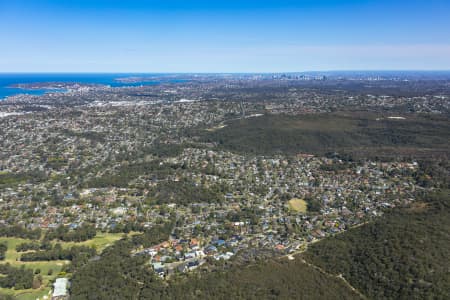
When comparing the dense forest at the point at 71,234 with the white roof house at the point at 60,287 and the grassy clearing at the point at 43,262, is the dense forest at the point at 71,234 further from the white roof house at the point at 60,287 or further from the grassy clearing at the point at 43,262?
the white roof house at the point at 60,287

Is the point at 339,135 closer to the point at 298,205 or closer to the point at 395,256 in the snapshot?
the point at 298,205

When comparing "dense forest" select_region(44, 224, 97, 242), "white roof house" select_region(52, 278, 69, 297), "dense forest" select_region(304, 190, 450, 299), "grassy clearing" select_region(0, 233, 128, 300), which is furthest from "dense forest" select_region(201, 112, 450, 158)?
"white roof house" select_region(52, 278, 69, 297)

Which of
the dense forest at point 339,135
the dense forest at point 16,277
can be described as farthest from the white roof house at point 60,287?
the dense forest at point 339,135

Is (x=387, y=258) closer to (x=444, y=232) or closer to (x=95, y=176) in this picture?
(x=444, y=232)

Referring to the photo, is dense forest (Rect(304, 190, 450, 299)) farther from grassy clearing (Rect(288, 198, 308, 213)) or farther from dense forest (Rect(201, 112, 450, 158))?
dense forest (Rect(201, 112, 450, 158))

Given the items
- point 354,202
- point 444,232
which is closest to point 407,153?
point 354,202

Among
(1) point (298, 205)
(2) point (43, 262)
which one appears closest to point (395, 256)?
(1) point (298, 205)
